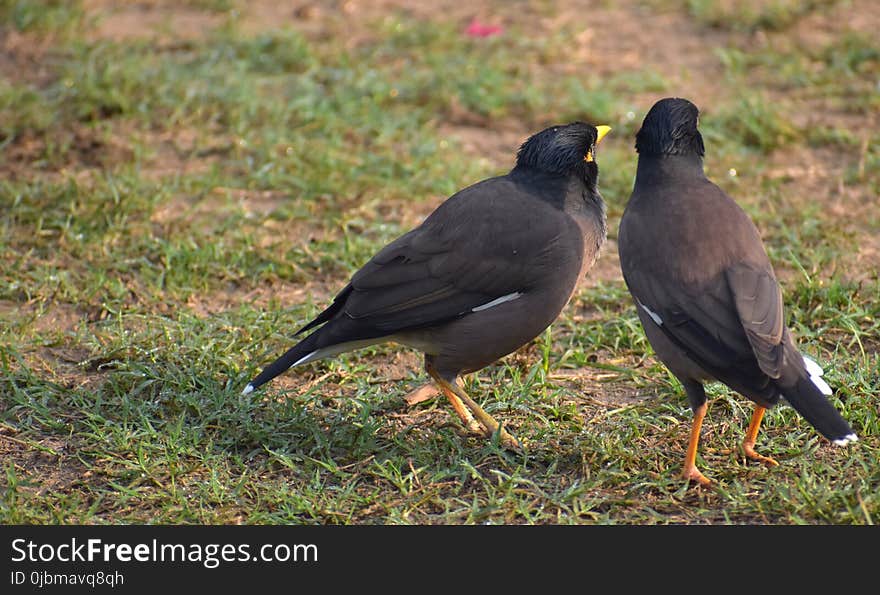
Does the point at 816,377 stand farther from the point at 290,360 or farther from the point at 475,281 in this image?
the point at 290,360

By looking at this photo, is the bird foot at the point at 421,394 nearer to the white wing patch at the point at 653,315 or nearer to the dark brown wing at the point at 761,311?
the white wing patch at the point at 653,315

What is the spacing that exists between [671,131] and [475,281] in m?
1.05

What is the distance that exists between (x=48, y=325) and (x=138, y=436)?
1252 millimetres

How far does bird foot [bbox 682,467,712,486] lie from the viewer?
Result: 15.8 ft

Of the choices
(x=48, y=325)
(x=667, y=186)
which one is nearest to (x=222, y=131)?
(x=48, y=325)

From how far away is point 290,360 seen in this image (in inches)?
205

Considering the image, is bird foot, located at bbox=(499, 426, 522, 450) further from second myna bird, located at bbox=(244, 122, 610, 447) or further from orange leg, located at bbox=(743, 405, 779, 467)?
orange leg, located at bbox=(743, 405, 779, 467)

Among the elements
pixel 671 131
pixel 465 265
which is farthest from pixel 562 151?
pixel 465 265

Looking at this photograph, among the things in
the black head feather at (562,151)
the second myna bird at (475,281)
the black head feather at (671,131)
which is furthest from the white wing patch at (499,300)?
the black head feather at (671,131)

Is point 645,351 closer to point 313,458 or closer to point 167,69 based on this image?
point 313,458

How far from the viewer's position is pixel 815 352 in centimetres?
585

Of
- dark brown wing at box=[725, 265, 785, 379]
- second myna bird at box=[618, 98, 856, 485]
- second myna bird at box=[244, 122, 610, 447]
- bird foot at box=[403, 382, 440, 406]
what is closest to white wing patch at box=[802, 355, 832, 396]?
second myna bird at box=[618, 98, 856, 485]

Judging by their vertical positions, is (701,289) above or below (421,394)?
above

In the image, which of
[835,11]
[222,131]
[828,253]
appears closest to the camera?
[828,253]
